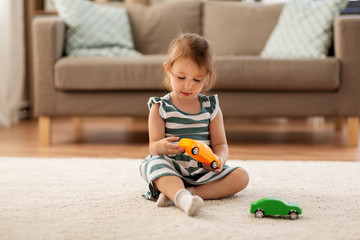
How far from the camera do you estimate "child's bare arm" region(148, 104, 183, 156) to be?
127cm

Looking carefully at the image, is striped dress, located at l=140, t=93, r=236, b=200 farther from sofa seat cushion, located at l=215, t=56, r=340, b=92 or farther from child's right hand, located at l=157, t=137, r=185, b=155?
sofa seat cushion, located at l=215, t=56, r=340, b=92

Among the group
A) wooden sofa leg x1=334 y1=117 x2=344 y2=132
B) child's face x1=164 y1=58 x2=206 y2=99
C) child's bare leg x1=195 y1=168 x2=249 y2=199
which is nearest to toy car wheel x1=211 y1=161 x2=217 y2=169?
child's bare leg x1=195 y1=168 x2=249 y2=199

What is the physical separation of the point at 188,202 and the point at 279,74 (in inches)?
→ 55.3

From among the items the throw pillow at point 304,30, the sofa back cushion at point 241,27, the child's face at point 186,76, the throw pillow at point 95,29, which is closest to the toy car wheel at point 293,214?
the child's face at point 186,76

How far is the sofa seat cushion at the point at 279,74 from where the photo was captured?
2361mm

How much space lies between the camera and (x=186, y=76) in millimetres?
1320

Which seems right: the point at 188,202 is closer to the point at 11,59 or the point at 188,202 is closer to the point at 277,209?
the point at 277,209

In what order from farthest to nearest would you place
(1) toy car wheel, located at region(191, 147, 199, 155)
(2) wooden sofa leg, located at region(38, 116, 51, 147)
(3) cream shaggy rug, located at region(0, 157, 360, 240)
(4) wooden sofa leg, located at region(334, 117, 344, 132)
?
(4) wooden sofa leg, located at region(334, 117, 344, 132) < (2) wooden sofa leg, located at region(38, 116, 51, 147) < (1) toy car wheel, located at region(191, 147, 199, 155) < (3) cream shaggy rug, located at region(0, 157, 360, 240)

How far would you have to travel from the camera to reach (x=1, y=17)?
3.31 m

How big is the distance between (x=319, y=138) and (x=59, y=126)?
1.83 m

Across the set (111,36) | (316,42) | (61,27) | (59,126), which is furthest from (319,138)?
(59,126)

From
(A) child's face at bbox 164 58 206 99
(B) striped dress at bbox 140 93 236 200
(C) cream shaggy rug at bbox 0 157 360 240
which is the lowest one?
(C) cream shaggy rug at bbox 0 157 360 240

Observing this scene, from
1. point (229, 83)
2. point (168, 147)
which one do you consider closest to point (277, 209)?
point (168, 147)

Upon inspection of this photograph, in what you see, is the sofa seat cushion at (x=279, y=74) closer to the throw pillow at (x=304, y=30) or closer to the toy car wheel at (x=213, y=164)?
the throw pillow at (x=304, y=30)
